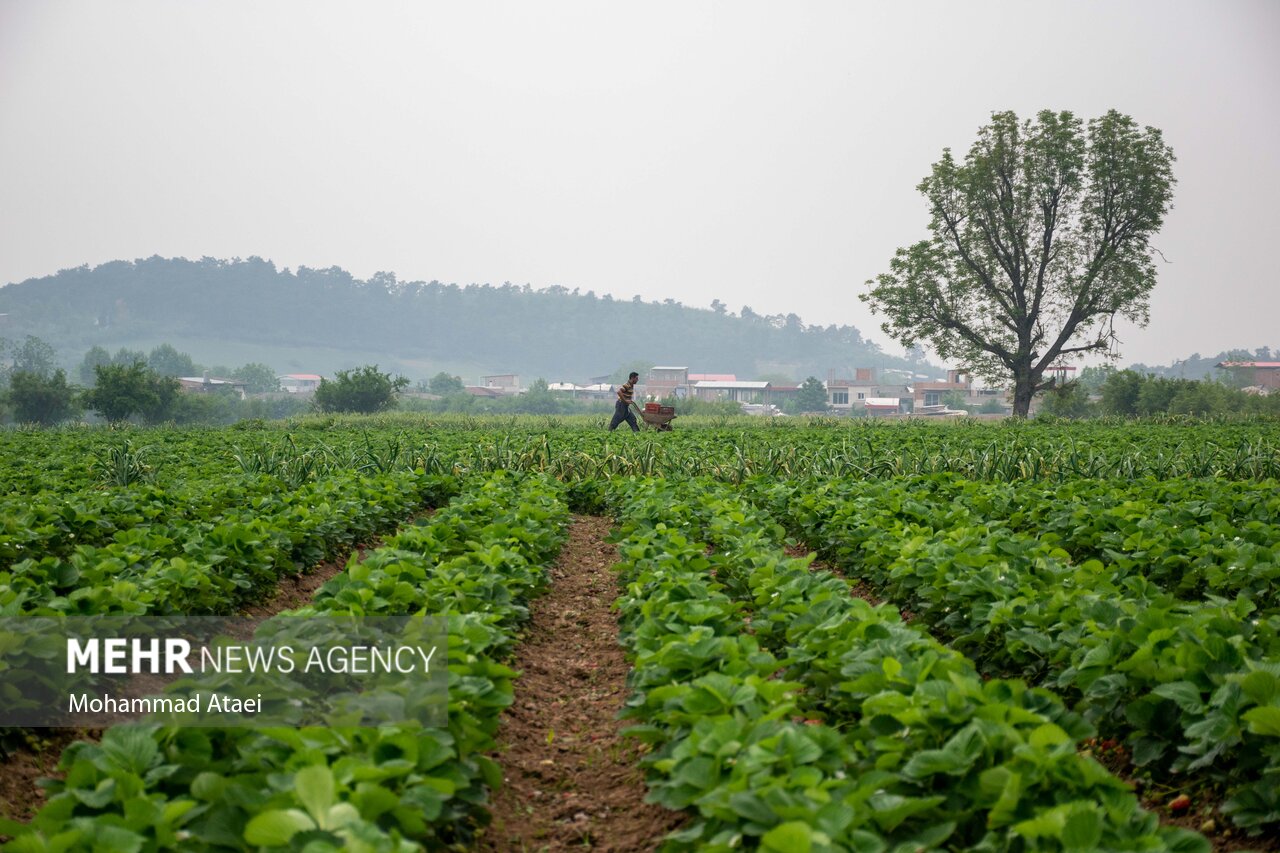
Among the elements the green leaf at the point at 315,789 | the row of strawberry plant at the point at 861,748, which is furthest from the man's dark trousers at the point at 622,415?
the green leaf at the point at 315,789

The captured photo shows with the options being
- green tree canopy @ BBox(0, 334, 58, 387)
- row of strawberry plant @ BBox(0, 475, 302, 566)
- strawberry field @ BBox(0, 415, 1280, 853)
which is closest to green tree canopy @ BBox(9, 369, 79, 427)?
green tree canopy @ BBox(0, 334, 58, 387)

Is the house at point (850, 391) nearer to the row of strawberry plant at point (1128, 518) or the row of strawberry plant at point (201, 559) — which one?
the row of strawberry plant at point (1128, 518)

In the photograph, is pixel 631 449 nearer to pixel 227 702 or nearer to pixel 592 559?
pixel 592 559

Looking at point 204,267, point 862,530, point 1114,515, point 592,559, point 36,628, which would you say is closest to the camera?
point 36,628

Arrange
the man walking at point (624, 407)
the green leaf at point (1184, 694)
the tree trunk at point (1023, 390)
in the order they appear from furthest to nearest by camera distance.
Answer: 1. the tree trunk at point (1023, 390)
2. the man walking at point (624, 407)
3. the green leaf at point (1184, 694)

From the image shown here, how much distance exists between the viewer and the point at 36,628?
3.83 metres

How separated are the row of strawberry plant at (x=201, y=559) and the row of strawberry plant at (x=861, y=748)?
8.80ft

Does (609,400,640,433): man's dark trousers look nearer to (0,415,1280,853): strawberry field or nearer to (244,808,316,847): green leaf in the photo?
(0,415,1280,853): strawberry field

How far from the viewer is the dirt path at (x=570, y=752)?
345 centimetres

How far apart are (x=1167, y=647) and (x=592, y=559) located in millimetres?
5844

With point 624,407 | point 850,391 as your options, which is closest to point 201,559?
point 624,407

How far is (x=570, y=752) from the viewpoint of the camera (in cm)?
431

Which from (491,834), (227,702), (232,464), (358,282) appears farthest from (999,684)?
(358,282)

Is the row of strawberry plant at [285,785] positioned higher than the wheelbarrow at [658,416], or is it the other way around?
the wheelbarrow at [658,416]
